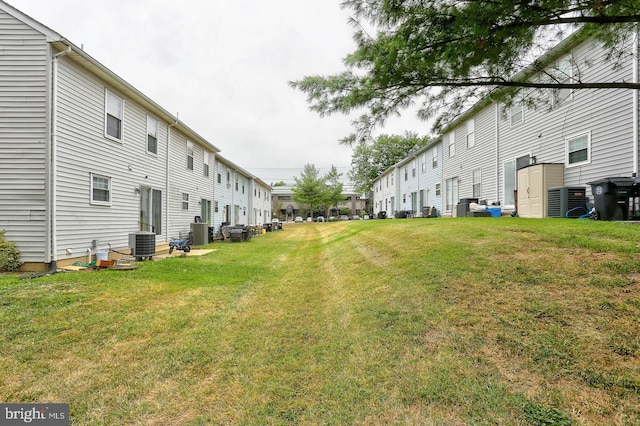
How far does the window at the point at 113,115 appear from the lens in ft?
28.9

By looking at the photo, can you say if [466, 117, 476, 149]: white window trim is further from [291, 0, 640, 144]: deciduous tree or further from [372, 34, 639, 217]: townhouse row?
[291, 0, 640, 144]: deciduous tree

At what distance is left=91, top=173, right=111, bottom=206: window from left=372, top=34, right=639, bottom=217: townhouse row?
9.06 meters

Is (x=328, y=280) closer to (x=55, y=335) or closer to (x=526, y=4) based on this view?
(x=55, y=335)

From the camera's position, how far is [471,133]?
51.1 ft

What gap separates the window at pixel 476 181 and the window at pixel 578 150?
543cm

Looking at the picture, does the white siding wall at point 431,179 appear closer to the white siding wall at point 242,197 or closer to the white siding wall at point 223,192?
the white siding wall at point 223,192

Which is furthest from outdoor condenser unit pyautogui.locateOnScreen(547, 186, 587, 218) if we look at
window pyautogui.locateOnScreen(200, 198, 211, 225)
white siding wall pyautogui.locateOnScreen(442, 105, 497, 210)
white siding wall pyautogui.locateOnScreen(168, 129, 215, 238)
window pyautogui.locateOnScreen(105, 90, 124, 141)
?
window pyautogui.locateOnScreen(200, 198, 211, 225)

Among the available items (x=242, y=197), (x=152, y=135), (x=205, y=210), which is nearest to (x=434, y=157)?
(x=242, y=197)

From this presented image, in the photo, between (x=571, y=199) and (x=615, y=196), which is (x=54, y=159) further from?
(x=571, y=199)


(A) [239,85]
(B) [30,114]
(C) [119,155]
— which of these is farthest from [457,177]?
(B) [30,114]

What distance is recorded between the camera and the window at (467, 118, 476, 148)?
15.3m

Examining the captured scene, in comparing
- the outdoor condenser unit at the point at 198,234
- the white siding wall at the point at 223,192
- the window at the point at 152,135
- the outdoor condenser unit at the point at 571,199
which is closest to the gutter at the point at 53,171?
the window at the point at 152,135

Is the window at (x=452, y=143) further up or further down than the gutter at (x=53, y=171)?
further up

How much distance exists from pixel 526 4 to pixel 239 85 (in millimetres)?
14992
